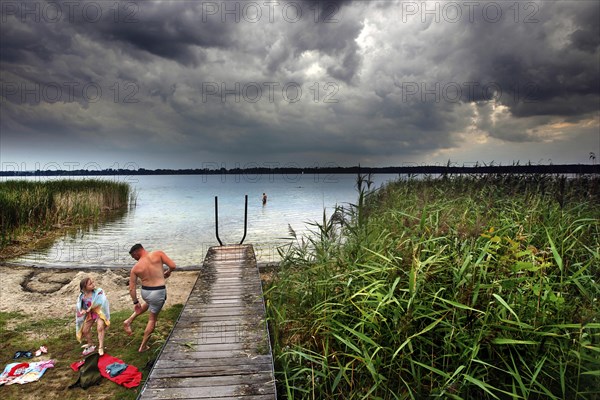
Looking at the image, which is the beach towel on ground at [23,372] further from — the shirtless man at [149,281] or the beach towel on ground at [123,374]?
the shirtless man at [149,281]

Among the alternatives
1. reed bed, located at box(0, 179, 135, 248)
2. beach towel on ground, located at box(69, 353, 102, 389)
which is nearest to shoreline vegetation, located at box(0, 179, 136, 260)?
reed bed, located at box(0, 179, 135, 248)

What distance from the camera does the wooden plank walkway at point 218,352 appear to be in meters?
3.93

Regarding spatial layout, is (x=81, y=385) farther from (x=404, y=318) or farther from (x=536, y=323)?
(x=536, y=323)

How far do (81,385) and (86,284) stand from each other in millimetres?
1513

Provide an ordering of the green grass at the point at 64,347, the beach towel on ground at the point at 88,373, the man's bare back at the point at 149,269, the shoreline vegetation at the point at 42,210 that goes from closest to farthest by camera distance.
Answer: the green grass at the point at 64,347, the beach towel on ground at the point at 88,373, the man's bare back at the point at 149,269, the shoreline vegetation at the point at 42,210

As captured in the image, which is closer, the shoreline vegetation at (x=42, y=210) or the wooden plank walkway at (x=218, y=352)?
the wooden plank walkway at (x=218, y=352)

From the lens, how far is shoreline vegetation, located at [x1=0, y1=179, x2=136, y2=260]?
15312 millimetres

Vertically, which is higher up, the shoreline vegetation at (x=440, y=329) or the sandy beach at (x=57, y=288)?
the shoreline vegetation at (x=440, y=329)

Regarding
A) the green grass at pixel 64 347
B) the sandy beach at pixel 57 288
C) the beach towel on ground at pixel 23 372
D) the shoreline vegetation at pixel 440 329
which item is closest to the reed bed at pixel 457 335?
the shoreline vegetation at pixel 440 329

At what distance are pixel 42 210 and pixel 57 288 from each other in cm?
1213

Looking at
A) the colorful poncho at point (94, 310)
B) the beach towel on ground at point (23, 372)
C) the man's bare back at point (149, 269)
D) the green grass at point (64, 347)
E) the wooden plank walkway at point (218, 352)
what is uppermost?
the man's bare back at point (149, 269)

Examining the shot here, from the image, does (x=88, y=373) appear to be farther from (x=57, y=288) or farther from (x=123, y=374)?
(x=57, y=288)

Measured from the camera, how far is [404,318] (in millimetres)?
3889

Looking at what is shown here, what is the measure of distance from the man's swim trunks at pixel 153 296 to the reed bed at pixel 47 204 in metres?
12.2
